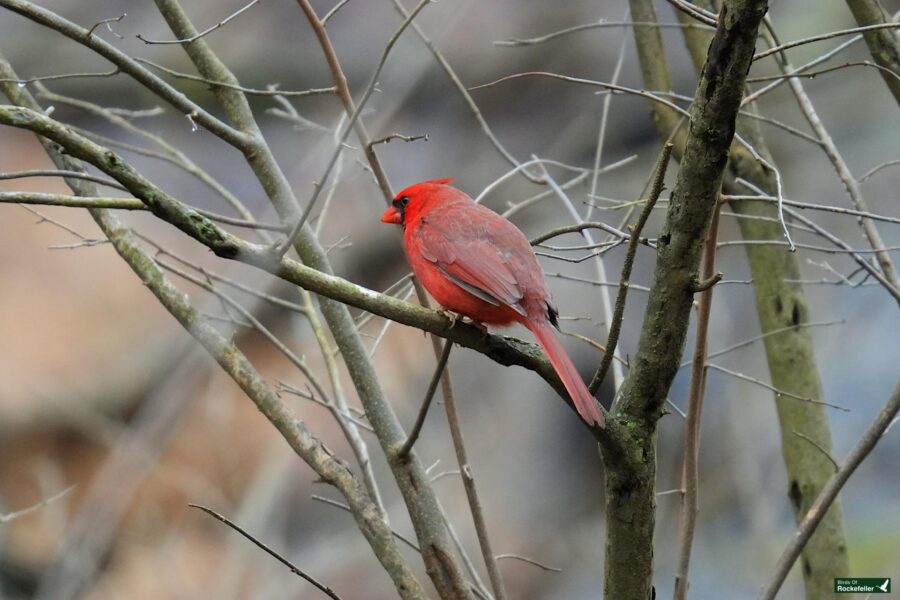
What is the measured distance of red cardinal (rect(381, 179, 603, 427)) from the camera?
3.13m

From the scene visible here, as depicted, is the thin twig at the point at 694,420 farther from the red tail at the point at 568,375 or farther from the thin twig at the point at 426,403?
the thin twig at the point at 426,403

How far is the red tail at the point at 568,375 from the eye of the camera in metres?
2.27

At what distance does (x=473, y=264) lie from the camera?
3.26 metres

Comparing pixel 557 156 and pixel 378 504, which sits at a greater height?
pixel 557 156

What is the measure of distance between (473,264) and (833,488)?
4.32 ft

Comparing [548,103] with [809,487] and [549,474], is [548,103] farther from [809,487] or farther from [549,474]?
[809,487]

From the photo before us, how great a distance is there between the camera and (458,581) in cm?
304

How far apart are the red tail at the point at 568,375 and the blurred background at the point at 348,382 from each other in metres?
3.91

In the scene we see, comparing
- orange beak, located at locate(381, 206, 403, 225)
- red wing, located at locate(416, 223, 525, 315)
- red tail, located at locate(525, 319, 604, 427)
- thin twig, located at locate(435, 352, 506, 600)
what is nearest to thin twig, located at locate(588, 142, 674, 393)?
red tail, located at locate(525, 319, 604, 427)

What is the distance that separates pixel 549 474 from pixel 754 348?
6.79 ft

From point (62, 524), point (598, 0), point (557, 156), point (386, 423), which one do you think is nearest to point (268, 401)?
point (386, 423)
